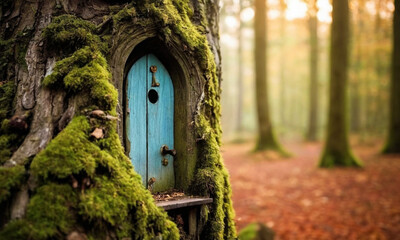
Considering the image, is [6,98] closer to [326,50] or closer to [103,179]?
[103,179]

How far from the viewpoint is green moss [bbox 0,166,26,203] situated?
77.6 inches

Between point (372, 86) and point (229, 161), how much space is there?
15896mm

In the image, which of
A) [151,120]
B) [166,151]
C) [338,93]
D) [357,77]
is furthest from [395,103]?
[151,120]

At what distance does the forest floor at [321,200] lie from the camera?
607 cm

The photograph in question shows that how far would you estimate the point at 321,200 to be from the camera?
24.7 ft

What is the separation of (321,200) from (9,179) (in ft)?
23.3

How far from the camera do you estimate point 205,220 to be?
277 centimetres

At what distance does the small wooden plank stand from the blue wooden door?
0.40 metres

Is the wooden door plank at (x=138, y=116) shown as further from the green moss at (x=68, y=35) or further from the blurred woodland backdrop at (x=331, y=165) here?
Result: the blurred woodland backdrop at (x=331, y=165)

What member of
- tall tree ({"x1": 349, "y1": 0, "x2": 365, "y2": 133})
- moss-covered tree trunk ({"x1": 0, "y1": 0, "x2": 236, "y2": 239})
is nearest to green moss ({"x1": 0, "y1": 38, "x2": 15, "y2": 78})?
moss-covered tree trunk ({"x1": 0, "y1": 0, "x2": 236, "y2": 239})

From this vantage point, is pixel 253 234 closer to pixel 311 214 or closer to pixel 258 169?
pixel 311 214

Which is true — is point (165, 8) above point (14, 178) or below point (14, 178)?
above

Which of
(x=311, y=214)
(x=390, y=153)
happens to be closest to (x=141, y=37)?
(x=311, y=214)

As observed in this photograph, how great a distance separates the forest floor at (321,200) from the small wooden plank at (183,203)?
6.43 feet
